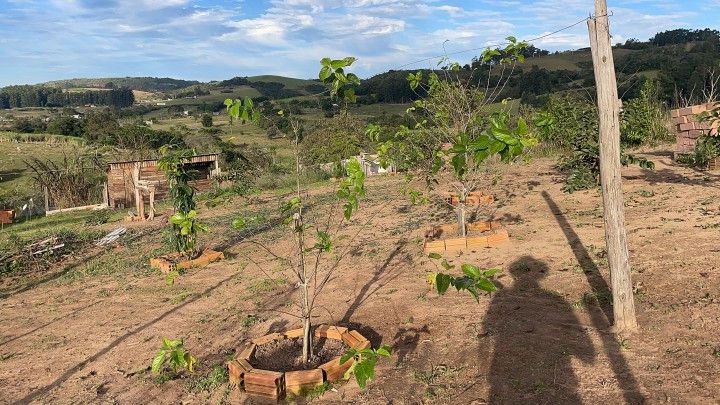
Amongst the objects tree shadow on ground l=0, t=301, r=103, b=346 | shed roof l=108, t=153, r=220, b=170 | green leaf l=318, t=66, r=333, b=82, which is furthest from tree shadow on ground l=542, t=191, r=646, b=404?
shed roof l=108, t=153, r=220, b=170

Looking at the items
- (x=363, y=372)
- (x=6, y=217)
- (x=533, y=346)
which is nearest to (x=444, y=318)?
(x=533, y=346)

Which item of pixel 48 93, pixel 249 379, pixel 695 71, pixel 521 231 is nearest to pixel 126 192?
pixel 521 231

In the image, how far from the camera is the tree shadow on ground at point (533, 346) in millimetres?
3221

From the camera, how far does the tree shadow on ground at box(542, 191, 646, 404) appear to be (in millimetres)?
3107

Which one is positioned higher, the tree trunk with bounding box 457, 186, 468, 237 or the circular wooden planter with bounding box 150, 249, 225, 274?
the tree trunk with bounding box 457, 186, 468, 237

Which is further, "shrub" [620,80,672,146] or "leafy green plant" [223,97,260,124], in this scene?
"shrub" [620,80,672,146]

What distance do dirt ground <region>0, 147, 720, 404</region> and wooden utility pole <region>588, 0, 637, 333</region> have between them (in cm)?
27

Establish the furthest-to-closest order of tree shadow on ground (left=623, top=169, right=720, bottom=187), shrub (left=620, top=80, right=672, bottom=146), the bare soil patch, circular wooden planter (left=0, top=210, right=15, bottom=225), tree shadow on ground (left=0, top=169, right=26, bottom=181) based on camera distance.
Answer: tree shadow on ground (left=0, top=169, right=26, bottom=181)
circular wooden planter (left=0, top=210, right=15, bottom=225)
shrub (left=620, top=80, right=672, bottom=146)
tree shadow on ground (left=623, top=169, right=720, bottom=187)
the bare soil patch

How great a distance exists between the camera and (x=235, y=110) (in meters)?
3.04

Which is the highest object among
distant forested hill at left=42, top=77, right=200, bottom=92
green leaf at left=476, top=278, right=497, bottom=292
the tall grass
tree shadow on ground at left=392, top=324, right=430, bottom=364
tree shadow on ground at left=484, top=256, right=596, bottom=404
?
distant forested hill at left=42, top=77, right=200, bottom=92

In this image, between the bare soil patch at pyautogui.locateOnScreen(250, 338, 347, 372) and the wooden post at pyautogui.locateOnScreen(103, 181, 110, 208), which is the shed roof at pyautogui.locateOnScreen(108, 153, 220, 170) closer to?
the wooden post at pyautogui.locateOnScreen(103, 181, 110, 208)

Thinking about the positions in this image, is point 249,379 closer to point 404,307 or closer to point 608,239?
point 404,307

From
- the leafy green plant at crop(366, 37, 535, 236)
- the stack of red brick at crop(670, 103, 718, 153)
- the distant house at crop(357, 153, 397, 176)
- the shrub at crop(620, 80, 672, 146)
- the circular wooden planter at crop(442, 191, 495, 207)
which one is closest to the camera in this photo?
the leafy green plant at crop(366, 37, 535, 236)

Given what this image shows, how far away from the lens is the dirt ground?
11.1 feet
